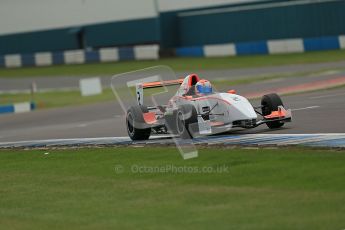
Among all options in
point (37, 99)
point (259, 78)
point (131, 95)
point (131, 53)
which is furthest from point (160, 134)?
point (131, 53)

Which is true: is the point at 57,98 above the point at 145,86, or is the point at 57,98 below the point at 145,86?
below

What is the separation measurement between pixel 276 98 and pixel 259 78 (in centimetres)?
1550

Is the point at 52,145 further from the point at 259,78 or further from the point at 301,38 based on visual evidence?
the point at 301,38

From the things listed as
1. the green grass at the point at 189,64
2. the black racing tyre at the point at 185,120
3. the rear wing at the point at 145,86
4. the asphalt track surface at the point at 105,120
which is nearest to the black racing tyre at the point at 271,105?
the asphalt track surface at the point at 105,120

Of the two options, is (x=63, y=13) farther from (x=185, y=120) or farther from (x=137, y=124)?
(x=185, y=120)

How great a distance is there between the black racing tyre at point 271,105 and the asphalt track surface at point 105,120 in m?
Answer: 0.13

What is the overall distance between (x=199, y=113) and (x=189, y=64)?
22938 mm

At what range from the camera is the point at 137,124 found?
14805 millimetres

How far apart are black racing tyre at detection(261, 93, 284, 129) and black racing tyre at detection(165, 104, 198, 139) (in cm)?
132

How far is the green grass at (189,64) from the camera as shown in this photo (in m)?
34.0

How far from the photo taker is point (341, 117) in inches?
601

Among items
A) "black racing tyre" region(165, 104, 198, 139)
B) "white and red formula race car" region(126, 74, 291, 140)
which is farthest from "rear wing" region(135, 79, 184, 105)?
"black racing tyre" region(165, 104, 198, 139)

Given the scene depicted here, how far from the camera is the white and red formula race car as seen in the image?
13.7 m

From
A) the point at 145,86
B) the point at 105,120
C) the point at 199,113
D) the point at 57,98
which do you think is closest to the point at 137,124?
the point at 145,86
